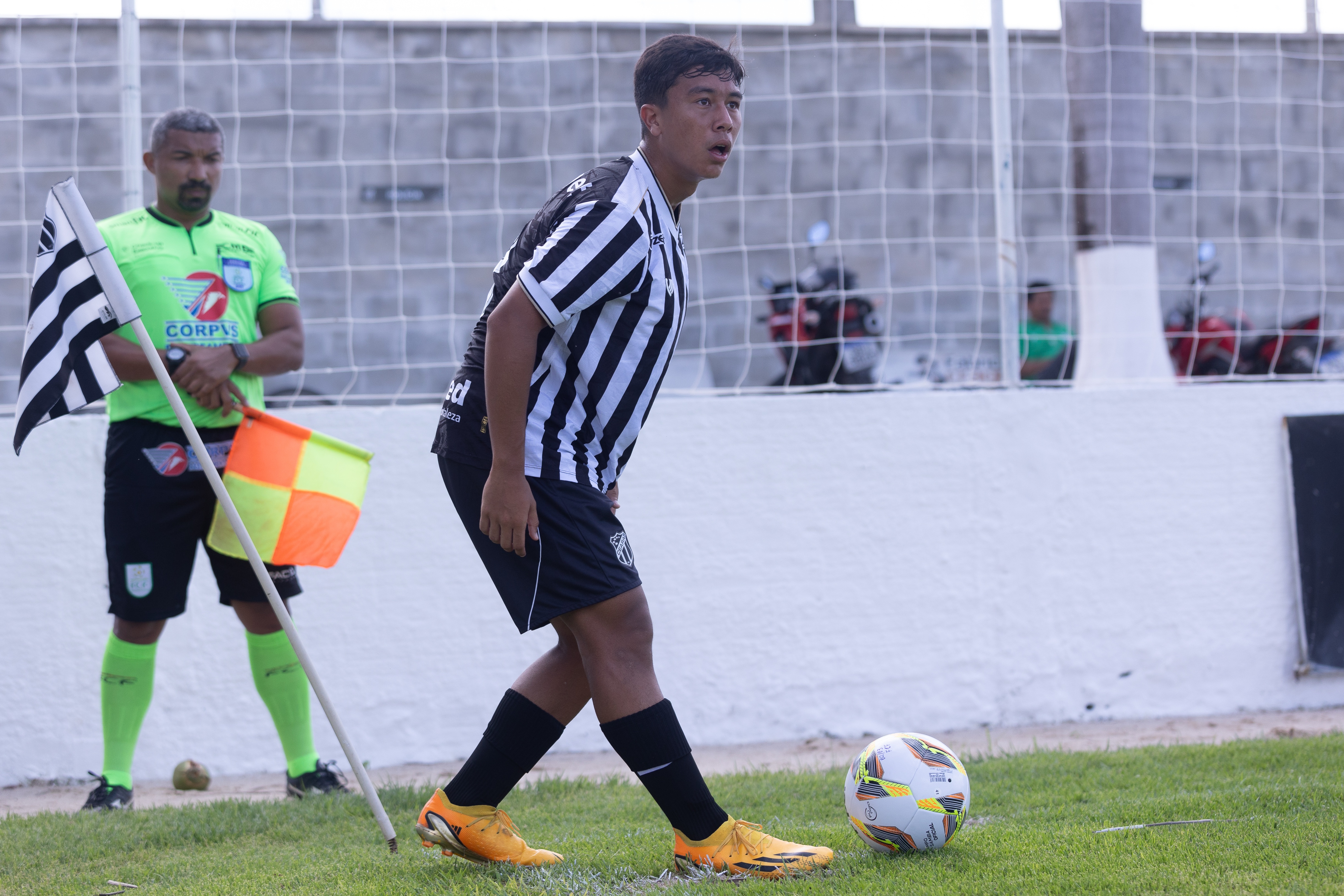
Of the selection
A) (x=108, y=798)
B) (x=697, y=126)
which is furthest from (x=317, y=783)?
(x=697, y=126)

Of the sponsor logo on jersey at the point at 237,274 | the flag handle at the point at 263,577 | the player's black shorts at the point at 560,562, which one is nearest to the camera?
the player's black shorts at the point at 560,562

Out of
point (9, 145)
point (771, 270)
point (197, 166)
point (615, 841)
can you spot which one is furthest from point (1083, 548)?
point (771, 270)

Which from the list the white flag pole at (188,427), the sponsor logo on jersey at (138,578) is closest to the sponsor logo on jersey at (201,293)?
the white flag pole at (188,427)

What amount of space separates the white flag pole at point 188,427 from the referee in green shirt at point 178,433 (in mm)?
432

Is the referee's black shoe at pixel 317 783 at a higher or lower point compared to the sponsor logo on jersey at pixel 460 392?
lower

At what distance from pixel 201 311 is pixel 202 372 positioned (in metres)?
0.29

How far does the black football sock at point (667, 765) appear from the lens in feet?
9.06

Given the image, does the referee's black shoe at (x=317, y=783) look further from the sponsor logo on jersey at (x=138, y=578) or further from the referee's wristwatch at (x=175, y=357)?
the referee's wristwatch at (x=175, y=357)

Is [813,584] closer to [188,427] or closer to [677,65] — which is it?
[188,427]

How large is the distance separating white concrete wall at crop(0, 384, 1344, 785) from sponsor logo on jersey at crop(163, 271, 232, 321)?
0.88 meters

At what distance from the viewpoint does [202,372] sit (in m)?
3.92

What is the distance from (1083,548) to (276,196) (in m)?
3.86

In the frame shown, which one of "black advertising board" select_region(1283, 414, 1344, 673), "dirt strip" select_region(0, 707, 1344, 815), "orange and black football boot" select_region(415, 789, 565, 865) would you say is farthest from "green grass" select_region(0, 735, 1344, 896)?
"black advertising board" select_region(1283, 414, 1344, 673)

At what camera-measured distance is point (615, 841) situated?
327 cm
